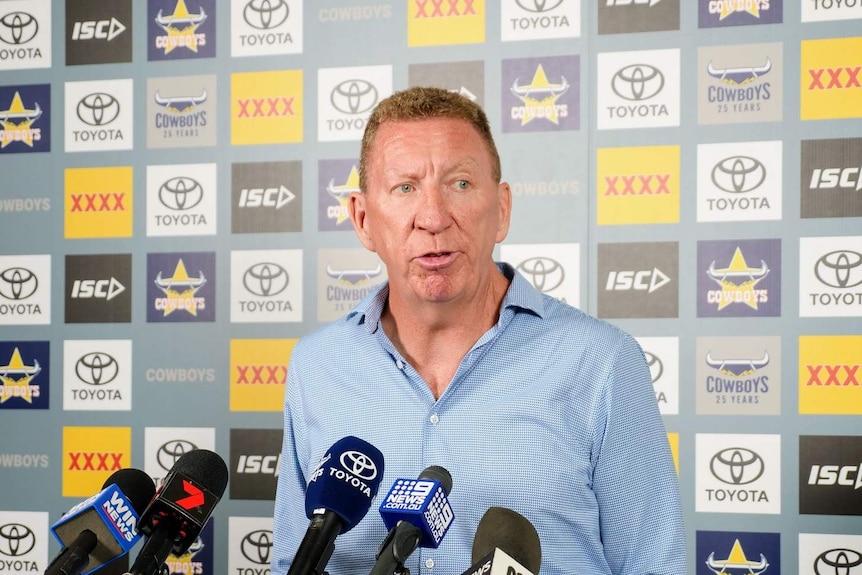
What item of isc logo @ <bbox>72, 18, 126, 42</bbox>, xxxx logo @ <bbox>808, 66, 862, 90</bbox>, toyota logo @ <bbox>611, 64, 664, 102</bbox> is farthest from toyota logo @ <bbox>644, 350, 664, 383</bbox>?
isc logo @ <bbox>72, 18, 126, 42</bbox>

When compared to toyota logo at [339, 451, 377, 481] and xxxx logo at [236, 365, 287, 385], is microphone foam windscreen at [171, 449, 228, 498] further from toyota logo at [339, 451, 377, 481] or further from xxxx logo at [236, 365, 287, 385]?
xxxx logo at [236, 365, 287, 385]

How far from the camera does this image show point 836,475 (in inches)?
98.2

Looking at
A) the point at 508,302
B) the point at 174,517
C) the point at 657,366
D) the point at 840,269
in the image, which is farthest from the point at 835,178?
the point at 174,517

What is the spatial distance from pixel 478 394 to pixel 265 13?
1.78m

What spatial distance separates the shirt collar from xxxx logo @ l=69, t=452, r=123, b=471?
154 cm

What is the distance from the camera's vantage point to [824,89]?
99.6 inches

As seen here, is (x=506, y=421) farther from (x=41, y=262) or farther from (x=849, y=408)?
(x=41, y=262)

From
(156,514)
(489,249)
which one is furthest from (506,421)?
(156,514)

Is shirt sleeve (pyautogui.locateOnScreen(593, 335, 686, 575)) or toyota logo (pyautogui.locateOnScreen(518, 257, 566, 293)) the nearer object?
shirt sleeve (pyautogui.locateOnScreen(593, 335, 686, 575))

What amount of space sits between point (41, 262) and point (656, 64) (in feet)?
6.78

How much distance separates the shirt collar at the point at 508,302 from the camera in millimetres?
1626

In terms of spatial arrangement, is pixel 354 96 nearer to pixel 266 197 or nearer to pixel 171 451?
pixel 266 197

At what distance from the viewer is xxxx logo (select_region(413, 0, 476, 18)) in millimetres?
2723

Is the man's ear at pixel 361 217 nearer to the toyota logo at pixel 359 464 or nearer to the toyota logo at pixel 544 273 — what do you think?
the toyota logo at pixel 359 464
